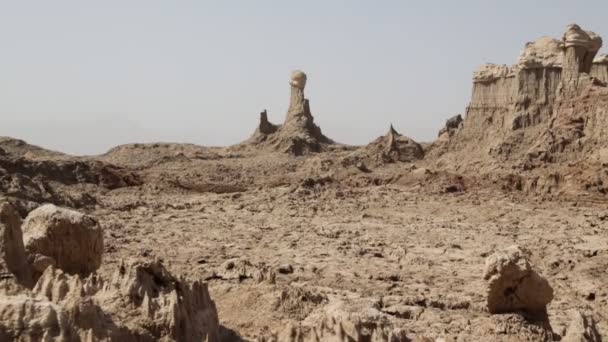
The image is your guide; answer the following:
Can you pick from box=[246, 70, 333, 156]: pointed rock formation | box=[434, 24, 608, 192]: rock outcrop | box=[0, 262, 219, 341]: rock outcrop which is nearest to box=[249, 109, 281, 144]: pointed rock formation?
box=[246, 70, 333, 156]: pointed rock formation

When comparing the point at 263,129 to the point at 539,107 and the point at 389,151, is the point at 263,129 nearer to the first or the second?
the point at 389,151

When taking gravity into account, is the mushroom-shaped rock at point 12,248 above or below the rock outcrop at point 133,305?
above

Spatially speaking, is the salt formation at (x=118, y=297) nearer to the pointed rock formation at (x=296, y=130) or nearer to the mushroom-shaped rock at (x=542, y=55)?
the mushroom-shaped rock at (x=542, y=55)

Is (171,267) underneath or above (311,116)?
underneath

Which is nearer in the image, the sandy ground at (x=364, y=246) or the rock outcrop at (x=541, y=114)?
the sandy ground at (x=364, y=246)

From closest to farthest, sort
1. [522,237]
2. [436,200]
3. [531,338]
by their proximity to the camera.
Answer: [531,338]
[522,237]
[436,200]

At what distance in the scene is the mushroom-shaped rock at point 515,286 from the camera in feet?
36.6

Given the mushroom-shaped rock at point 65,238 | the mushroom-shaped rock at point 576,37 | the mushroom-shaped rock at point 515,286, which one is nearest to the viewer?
the mushroom-shaped rock at point 65,238

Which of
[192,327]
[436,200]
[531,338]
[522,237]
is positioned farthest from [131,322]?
[436,200]

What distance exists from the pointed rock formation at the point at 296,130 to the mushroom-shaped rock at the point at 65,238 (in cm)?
3651

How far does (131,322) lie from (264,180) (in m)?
30.6

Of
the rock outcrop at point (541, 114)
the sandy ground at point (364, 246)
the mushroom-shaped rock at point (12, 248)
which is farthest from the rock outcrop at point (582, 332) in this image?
the rock outcrop at point (541, 114)

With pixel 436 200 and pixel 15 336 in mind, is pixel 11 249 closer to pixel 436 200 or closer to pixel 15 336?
pixel 15 336

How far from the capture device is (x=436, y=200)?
29.0 m
